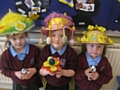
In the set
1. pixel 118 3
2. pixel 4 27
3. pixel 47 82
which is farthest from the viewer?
pixel 47 82

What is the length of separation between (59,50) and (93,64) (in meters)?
0.25

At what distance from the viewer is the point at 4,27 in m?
1.28

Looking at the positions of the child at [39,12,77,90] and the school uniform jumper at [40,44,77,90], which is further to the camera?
the school uniform jumper at [40,44,77,90]

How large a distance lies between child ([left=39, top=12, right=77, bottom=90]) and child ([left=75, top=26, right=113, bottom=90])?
2.6 inches

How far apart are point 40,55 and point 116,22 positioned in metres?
0.58

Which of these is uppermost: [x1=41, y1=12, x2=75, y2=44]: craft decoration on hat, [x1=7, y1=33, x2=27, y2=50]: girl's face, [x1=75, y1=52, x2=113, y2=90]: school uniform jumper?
[x1=41, y1=12, x2=75, y2=44]: craft decoration on hat

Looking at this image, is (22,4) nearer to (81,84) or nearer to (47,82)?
(47,82)

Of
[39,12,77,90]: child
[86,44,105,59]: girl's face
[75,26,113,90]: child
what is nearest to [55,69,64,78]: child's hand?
[39,12,77,90]: child

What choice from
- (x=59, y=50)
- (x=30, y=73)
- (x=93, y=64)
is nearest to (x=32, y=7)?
(x=59, y=50)

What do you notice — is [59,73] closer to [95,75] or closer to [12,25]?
[95,75]

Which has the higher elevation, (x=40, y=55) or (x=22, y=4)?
(x=22, y=4)

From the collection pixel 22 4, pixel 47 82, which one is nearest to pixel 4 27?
pixel 22 4

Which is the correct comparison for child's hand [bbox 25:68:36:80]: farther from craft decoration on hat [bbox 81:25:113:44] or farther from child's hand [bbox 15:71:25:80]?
craft decoration on hat [bbox 81:25:113:44]

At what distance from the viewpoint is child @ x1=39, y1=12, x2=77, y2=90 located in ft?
4.33
